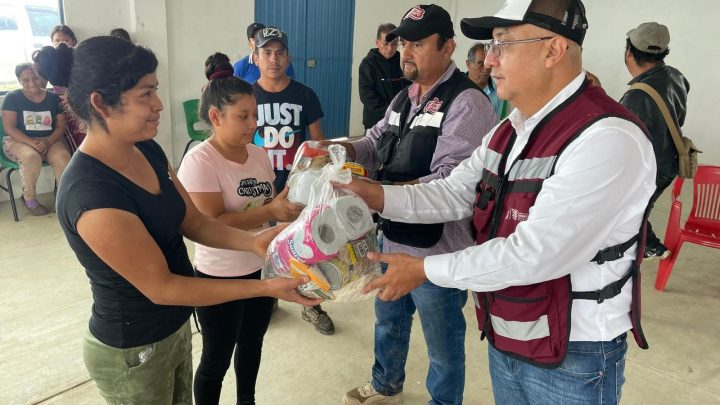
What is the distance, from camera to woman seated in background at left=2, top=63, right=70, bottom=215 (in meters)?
4.48

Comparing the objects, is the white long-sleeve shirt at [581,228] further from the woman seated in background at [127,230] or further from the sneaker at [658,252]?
the sneaker at [658,252]

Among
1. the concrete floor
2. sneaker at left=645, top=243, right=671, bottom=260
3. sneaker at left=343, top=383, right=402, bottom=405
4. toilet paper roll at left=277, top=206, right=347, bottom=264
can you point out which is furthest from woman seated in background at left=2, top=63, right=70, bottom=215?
sneaker at left=645, top=243, right=671, bottom=260

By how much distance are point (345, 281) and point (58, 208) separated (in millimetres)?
761

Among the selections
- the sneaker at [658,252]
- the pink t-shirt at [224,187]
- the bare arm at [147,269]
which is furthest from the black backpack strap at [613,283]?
the sneaker at [658,252]

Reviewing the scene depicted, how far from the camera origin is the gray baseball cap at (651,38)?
3205mm

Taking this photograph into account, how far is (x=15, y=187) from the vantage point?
4.86m

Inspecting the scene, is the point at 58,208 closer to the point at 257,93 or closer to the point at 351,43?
the point at 257,93

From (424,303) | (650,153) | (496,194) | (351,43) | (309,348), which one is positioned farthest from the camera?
(351,43)

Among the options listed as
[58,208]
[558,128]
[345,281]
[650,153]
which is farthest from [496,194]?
[58,208]

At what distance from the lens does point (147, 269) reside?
4.14ft

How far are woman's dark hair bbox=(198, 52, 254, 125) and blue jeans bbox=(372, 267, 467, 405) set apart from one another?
1073mm

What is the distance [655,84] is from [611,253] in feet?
8.74

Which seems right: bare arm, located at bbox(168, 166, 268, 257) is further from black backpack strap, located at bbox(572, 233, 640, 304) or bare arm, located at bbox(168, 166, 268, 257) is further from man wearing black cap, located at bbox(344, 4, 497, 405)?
black backpack strap, located at bbox(572, 233, 640, 304)

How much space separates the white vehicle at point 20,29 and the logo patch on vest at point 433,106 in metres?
4.42
